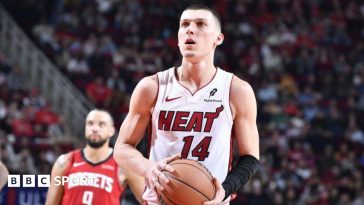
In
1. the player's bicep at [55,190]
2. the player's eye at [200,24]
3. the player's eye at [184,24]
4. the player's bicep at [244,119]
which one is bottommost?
the player's bicep at [55,190]

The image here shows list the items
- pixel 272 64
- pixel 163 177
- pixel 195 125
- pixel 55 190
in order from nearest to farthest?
1. pixel 163 177
2. pixel 195 125
3. pixel 55 190
4. pixel 272 64

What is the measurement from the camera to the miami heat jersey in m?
4.68

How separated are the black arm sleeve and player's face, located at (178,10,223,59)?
76 centimetres

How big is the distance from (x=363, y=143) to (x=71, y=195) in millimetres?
11248

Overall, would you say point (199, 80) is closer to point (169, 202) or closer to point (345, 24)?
A: point (169, 202)

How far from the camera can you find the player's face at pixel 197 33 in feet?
15.4

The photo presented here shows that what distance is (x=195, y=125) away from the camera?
15.4 ft

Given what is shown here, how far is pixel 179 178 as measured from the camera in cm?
412

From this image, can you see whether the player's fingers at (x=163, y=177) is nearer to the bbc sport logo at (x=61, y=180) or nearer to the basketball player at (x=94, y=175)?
the basketball player at (x=94, y=175)

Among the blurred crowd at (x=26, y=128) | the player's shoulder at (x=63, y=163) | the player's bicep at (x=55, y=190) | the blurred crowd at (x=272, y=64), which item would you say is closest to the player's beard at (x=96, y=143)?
the player's shoulder at (x=63, y=163)

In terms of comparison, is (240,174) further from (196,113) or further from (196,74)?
(196,74)

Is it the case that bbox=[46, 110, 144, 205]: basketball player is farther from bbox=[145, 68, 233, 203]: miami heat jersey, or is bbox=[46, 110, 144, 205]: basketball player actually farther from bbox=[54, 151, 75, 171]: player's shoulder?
bbox=[145, 68, 233, 203]: miami heat jersey

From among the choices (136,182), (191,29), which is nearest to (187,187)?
(191,29)

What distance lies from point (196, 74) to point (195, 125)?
1.29ft
